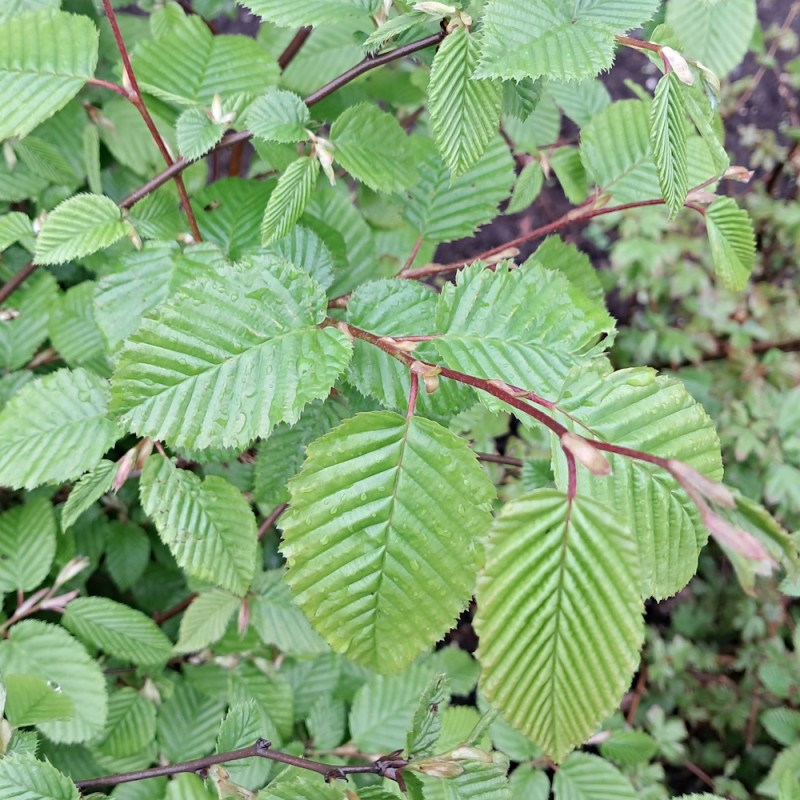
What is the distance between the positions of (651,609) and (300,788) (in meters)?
2.08

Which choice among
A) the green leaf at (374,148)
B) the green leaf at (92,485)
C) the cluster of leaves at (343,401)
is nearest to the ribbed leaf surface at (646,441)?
the cluster of leaves at (343,401)

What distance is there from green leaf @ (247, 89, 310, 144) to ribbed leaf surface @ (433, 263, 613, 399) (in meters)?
0.30

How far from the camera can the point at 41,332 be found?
1.24m

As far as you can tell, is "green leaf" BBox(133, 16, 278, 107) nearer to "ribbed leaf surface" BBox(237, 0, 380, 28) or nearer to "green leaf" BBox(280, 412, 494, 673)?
"ribbed leaf surface" BBox(237, 0, 380, 28)

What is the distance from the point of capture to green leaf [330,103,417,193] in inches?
33.2

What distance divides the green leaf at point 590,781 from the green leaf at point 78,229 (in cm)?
120

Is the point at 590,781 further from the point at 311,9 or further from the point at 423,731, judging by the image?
the point at 311,9

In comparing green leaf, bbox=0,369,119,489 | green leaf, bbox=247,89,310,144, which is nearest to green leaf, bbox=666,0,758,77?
green leaf, bbox=247,89,310,144

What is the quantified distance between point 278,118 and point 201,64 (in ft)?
0.92

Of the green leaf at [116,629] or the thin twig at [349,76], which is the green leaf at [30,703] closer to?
the green leaf at [116,629]

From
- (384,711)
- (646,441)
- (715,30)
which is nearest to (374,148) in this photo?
(646,441)

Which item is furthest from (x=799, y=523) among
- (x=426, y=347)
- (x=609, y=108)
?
(x=426, y=347)

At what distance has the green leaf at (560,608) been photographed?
0.48m

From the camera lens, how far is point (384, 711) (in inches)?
54.3
